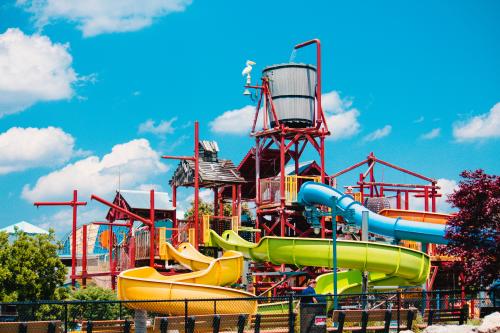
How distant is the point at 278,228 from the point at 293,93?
7594 mm

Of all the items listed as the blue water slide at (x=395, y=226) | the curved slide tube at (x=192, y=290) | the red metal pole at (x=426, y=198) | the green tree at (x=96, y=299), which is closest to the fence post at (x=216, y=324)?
the curved slide tube at (x=192, y=290)

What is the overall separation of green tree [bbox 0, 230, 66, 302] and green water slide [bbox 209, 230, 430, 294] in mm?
10090

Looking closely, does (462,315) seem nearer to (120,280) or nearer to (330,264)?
(330,264)

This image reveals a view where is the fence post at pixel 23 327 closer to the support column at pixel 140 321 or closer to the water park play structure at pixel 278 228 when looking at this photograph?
the support column at pixel 140 321

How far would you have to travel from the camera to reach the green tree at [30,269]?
38.3 metres

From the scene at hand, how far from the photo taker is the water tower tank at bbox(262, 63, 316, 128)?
149 ft

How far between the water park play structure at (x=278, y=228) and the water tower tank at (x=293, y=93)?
0.06 meters

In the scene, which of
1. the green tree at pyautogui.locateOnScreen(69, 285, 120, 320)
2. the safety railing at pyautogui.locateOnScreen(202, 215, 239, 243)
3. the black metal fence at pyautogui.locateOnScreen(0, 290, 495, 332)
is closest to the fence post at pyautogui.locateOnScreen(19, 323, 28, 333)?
the black metal fence at pyautogui.locateOnScreen(0, 290, 495, 332)

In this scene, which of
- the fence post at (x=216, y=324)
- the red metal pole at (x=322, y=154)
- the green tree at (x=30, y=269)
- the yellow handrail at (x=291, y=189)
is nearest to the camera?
the fence post at (x=216, y=324)

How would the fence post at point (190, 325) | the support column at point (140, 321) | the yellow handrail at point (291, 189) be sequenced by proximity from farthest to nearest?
the yellow handrail at point (291, 189), the fence post at point (190, 325), the support column at point (140, 321)

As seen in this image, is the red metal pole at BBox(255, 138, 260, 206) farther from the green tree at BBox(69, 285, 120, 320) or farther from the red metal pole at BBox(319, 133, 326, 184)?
the green tree at BBox(69, 285, 120, 320)

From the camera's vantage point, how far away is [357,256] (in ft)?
110

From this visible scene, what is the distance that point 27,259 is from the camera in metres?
38.9

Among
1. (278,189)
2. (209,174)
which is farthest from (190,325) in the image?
(209,174)
